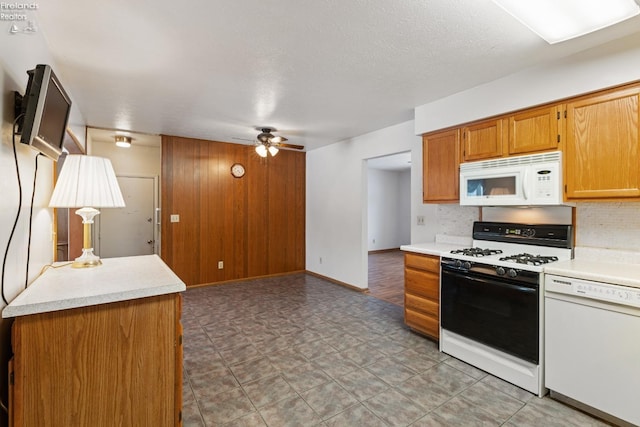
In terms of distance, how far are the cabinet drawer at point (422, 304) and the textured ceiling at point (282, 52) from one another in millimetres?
2006

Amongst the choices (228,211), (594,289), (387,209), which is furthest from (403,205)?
(594,289)

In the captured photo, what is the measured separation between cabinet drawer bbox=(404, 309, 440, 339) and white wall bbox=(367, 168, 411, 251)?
17.3ft

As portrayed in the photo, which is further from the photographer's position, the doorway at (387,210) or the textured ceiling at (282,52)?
the doorway at (387,210)

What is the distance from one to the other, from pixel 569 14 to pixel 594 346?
6.40ft

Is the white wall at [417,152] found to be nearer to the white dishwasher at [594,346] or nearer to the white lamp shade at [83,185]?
the white dishwasher at [594,346]

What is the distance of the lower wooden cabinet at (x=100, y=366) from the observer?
3.84 ft

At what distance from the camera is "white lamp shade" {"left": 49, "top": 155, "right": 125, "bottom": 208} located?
5.77 feet

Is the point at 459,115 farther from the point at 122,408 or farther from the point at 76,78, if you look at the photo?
the point at 76,78

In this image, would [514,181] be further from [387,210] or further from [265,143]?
[387,210]

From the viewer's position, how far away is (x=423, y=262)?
115 inches

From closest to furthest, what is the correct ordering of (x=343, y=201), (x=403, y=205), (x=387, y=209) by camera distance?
(x=343, y=201) → (x=387, y=209) → (x=403, y=205)

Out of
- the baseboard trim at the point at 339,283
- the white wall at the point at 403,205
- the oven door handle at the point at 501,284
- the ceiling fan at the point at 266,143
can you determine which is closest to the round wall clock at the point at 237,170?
the ceiling fan at the point at 266,143

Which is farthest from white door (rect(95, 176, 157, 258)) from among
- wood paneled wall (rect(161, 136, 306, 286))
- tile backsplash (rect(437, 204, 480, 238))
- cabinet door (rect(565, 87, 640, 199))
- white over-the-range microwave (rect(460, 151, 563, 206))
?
cabinet door (rect(565, 87, 640, 199))

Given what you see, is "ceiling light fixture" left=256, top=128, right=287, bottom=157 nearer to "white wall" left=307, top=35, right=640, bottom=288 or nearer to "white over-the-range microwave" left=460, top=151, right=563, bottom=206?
"white wall" left=307, top=35, right=640, bottom=288
